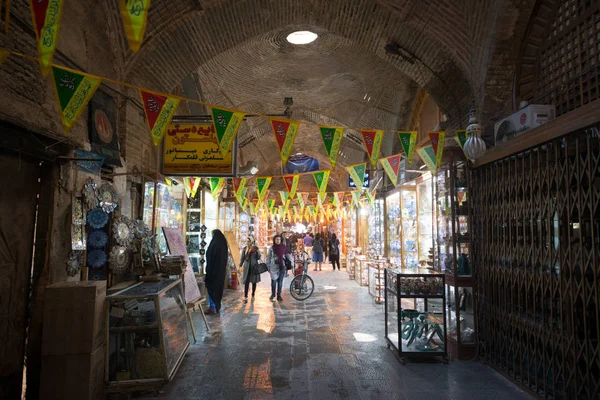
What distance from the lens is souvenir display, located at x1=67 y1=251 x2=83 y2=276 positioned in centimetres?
436

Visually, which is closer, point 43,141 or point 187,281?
point 43,141

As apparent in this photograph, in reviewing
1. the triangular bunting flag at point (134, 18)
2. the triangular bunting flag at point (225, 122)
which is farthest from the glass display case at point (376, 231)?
the triangular bunting flag at point (134, 18)

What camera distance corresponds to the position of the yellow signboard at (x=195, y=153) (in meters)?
6.39

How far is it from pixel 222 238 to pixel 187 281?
167 cm

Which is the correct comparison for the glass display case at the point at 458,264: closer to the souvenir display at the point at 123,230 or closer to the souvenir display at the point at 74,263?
the souvenir display at the point at 123,230

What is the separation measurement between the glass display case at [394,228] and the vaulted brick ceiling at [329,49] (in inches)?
63.6

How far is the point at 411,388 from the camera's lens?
413cm

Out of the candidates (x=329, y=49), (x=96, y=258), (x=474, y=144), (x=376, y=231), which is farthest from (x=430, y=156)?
(x=376, y=231)

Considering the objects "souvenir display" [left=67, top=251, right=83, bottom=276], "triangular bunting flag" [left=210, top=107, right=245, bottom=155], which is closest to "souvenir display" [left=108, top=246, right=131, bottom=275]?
"souvenir display" [left=67, top=251, right=83, bottom=276]

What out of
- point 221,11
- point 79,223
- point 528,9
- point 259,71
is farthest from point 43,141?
point 259,71

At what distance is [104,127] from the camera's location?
5266 mm

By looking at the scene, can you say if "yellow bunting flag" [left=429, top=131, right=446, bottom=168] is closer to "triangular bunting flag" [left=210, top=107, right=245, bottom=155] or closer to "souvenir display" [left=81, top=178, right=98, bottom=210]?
"triangular bunting flag" [left=210, top=107, right=245, bottom=155]

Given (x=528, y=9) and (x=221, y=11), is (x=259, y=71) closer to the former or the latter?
(x=221, y=11)

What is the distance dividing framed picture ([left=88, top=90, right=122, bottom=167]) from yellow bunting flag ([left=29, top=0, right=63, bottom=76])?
228 cm
